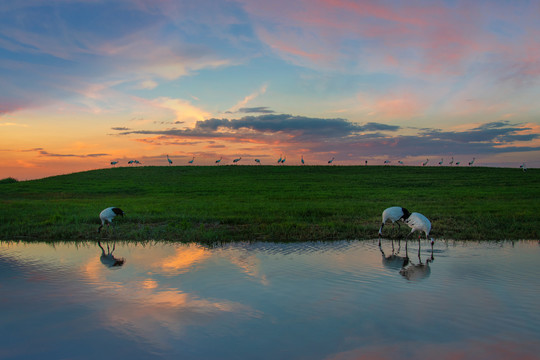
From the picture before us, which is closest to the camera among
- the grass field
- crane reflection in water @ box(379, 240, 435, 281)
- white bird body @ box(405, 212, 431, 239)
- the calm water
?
the calm water

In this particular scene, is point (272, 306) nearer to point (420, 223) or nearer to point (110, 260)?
point (110, 260)

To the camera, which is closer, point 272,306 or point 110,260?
point 272,306

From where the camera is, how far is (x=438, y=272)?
11.3 metres

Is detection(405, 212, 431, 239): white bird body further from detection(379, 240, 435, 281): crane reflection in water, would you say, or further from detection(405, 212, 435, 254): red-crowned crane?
detection(379, 240, 435, 281): crane reflection in water

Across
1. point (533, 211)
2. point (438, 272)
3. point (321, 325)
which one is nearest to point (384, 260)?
point (438, 272)

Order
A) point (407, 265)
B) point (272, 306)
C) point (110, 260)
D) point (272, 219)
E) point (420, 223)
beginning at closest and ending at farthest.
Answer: point (272, 306)
point (407, 265)
point (110, 260)
point (420, 223)
point (272, 219)

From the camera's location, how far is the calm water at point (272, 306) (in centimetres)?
692

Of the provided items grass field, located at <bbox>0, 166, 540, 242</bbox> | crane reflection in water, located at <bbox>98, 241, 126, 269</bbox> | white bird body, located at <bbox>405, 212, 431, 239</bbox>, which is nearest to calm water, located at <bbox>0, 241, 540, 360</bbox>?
crane reflection in water, located at <bbox>98, 241, 126, 269</bbox>

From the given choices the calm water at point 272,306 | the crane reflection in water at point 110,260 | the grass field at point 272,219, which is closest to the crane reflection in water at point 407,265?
the calm water at point 272,306

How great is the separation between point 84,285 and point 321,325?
253 inches

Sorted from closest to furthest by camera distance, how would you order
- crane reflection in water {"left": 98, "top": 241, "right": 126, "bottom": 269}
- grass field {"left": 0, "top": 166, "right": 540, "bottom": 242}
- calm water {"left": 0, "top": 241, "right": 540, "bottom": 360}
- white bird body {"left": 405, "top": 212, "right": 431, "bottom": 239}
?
calm water {"left": 0, "top": 241, "right": 540, "bottom": 360} → crane reflection in water {"left": 98, "top": 241, "right": 126, "bottom": 269} → white bird body {"left": 405, "top": 212, "right": 431, "bottom": 239} → grass field {"left": 0, "top": 166, "right": 540, "bottom": 242}

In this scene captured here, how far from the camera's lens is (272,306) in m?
8.65

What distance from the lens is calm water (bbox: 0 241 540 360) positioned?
6922 millimetres

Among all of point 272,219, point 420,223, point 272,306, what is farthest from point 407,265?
point 272,219
